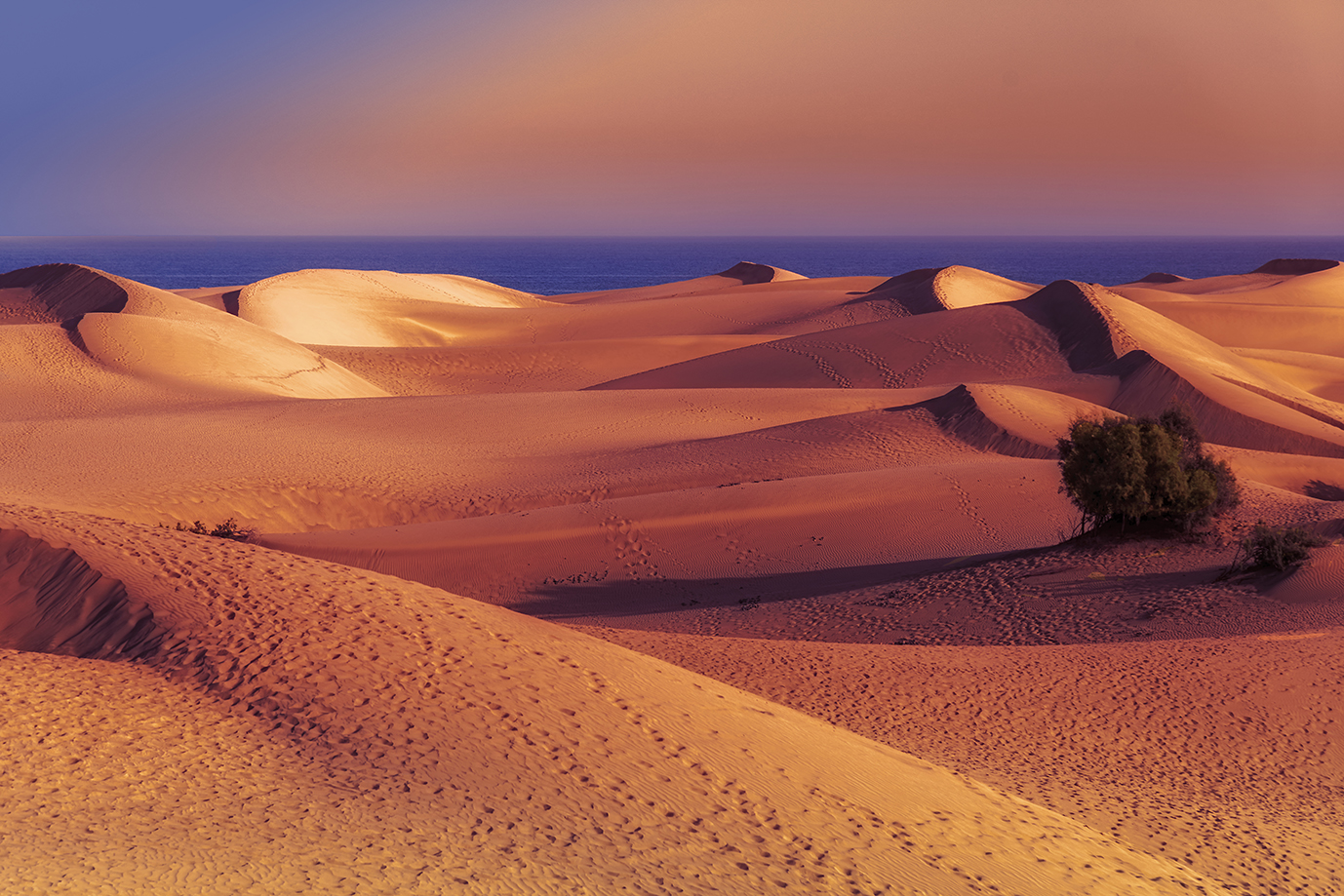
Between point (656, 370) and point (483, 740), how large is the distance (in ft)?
111

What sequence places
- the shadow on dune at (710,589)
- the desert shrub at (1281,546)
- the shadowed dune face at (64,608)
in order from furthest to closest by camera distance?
the shadow on dune at (710,589), the desert shrub at (1281,546), the shadowed dune face at (64,608)

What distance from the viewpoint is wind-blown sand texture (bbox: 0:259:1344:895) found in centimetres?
603

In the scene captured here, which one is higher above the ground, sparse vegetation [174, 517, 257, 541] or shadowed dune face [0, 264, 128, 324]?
shadowed dune face [0, 264, 128, 324]

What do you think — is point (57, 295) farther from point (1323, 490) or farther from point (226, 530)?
point (1323, 490)

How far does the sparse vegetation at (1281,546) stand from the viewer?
13789 millimetres

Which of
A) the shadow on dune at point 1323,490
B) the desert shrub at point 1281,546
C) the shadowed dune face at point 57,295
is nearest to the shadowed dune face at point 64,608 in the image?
the desert shrub at point 1281,546

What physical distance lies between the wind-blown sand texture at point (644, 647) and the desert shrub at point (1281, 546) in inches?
10.1

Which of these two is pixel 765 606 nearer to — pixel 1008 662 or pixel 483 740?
pixel 1008 662

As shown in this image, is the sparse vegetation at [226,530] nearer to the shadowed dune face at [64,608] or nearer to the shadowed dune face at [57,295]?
the shadowed dune face at [64,608]

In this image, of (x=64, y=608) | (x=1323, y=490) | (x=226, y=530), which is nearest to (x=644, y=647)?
(x=64, y=608)

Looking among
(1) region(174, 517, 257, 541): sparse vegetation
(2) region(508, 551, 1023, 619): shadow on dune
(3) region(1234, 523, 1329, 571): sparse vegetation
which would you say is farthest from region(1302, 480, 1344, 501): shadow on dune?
(1) region(174, 517, 257, 541): sparse vegetation

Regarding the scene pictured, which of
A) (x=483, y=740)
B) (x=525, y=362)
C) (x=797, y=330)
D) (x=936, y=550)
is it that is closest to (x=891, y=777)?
(x=483, y=740)

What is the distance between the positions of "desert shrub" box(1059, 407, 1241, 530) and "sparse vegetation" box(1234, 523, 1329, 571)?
1598mm

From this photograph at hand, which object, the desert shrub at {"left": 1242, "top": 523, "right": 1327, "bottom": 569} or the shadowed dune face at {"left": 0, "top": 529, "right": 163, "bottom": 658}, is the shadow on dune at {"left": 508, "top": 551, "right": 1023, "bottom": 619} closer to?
the desert shrub at {"left": 1242, "top": 523, "right": 1327, "bottom": 569}
